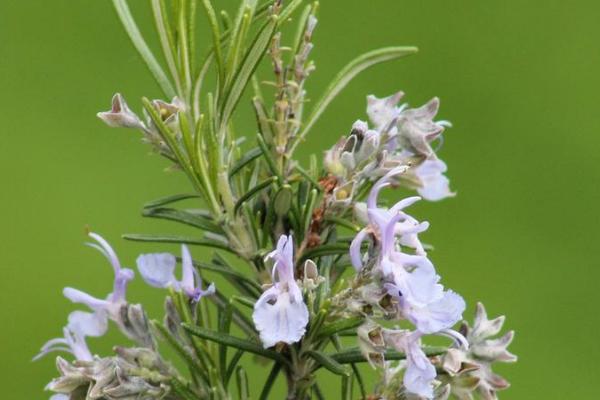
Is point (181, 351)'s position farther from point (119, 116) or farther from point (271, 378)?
point (119, 116)

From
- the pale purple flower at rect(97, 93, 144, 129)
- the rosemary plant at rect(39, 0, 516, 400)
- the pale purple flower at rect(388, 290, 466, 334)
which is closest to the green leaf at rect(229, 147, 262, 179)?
the rosemary plant at rect(39, 0, 516, 400)

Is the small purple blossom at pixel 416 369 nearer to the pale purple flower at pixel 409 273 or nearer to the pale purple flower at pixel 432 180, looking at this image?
the pale purple flower at pixel 409 273

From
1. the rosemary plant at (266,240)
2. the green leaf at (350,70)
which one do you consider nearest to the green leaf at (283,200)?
the rosemary plant at (266,240)

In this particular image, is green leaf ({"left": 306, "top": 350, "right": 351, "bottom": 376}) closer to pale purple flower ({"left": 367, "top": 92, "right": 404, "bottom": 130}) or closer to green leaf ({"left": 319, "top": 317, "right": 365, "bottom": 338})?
green leaf ({"left": 319, "top": 317, "right": 365, "bottom": 338})

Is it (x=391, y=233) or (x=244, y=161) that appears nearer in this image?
(x=391, y=233)

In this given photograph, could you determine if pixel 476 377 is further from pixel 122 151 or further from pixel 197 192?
pixel 122 151

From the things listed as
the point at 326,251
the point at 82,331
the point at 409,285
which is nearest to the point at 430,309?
the point at 409,285

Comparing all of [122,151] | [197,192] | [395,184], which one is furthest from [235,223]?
[122,151]
